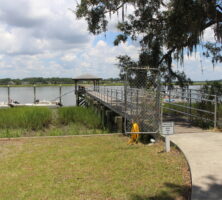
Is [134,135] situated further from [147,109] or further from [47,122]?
[47,122]

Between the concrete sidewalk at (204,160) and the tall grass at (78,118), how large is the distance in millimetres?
6911

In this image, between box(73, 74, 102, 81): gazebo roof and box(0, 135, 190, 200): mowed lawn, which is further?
box(73, 74, 102, 81): gazebo roof

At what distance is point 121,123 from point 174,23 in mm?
4592

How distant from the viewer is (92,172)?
5016 millimetres

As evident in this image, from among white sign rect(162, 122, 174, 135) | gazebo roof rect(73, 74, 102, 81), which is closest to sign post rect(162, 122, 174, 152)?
white sign rect(162, 122, 174, 135)

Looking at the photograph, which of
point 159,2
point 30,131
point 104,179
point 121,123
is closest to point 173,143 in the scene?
point 104,179

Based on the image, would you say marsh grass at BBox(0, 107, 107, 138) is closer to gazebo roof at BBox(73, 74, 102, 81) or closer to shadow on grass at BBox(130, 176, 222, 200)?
shadow on grass at BBox(130, 176, 222, 200)

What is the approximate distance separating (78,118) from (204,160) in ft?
31.9

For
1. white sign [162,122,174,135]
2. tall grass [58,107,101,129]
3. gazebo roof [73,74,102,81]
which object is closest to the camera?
white sign [162,122,174,135]

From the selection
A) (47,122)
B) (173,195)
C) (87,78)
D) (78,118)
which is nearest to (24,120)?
(47,122)

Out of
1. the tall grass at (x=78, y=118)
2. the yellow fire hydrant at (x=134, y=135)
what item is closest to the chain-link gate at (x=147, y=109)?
the yellow fire hydrant at (x=134, y=135)

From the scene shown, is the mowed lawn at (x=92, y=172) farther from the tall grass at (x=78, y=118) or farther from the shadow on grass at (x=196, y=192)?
the tall grass at (x=78, y=118)

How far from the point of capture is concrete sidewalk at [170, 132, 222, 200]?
12.2ft

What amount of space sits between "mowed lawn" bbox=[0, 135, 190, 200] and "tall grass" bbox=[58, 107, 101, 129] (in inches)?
226
